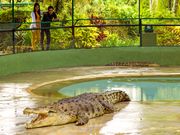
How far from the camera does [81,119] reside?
689 cm

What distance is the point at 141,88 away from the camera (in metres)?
11.5

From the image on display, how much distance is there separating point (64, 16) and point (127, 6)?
1953mm

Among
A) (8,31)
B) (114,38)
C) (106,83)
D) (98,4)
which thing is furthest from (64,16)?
(106,83)

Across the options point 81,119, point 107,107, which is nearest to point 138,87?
point 107,107

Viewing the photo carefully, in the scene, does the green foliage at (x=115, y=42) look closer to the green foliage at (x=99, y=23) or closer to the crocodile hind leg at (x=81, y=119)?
the green foliage at (x=99, y=23)

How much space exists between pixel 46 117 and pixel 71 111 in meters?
0.42

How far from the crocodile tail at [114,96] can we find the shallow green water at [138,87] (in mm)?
1310

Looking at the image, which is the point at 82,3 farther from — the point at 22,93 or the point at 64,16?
the point at 22,93

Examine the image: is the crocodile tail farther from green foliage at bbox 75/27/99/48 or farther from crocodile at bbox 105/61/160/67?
green foliage at bbox 75/27/99/48

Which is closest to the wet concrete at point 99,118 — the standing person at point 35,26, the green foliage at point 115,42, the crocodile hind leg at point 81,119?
the crocodile hind leg at point 81,119

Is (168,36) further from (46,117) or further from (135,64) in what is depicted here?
(46,117)

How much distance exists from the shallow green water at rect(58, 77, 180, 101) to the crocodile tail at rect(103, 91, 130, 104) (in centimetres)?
131

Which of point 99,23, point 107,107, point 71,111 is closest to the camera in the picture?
point 71,111

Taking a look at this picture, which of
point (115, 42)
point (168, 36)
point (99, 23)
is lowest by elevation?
point (115, 42)
